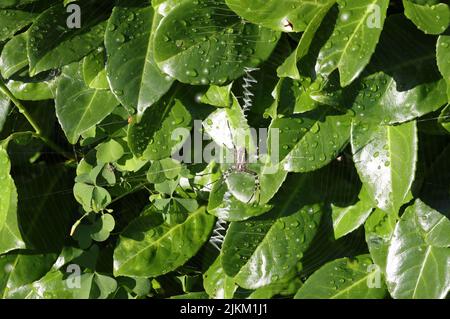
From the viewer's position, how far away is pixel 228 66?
1.52 metres

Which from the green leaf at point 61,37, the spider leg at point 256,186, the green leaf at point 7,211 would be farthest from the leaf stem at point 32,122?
the spider leg at point 256,186

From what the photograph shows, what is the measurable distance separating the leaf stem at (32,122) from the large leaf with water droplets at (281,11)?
2.50 ft

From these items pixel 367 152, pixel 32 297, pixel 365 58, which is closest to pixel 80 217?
pixel 32 297

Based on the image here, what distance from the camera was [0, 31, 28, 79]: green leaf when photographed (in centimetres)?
180

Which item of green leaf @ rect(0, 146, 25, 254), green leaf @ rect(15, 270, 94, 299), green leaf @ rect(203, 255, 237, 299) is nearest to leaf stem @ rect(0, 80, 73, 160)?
green leaf @ rect(0, 146, 25, 254)

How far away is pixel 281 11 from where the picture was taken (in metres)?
1.47

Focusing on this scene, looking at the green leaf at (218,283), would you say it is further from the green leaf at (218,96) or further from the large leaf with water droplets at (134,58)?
the large leaf with water droplets at (134,58)

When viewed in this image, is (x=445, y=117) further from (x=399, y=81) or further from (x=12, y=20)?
(x=12, y=20)

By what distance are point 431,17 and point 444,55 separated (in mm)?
86

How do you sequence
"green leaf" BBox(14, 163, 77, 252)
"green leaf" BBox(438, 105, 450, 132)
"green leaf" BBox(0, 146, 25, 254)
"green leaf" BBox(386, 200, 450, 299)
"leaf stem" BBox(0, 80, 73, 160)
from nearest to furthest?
"green leaf" BBox(438, 105, 450, 132), "green leaf" BBox(386, 200, 450, 299), "green leaf" BBox(0, 146, 25, 254), "leaf stem" BBox(0, 80, 73, 160), "green leaf" BBox(14, 163, 77, 252)

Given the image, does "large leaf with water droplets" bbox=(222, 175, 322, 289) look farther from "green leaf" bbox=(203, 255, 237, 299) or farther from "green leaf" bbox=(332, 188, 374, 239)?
"green leaf" bbox=(203, 255, 237, 299)

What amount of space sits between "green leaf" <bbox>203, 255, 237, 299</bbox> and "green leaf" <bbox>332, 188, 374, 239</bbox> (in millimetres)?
365

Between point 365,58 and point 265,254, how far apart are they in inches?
26.0
